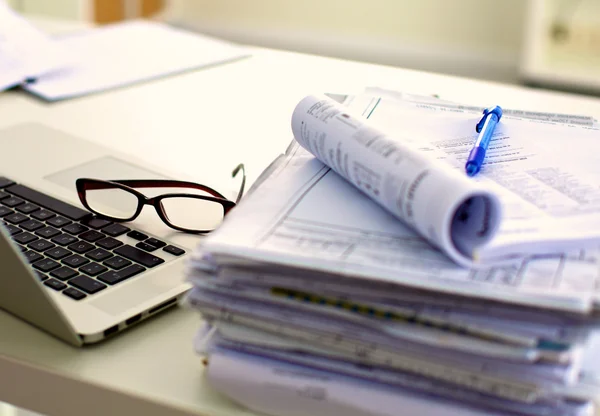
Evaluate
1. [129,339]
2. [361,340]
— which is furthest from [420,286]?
[129,339]

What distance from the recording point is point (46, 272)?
0.59 m

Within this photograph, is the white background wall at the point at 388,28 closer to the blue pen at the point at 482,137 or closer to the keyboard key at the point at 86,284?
the blue pen at the point at 482,137

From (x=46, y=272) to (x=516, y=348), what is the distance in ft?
1.14

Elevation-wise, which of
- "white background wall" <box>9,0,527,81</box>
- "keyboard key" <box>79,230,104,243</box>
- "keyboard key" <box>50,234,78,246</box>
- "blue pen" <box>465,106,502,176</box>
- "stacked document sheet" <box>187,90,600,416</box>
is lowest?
"white background wall" <box>9,0,527,81</box>

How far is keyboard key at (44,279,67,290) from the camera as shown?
1.87 ft

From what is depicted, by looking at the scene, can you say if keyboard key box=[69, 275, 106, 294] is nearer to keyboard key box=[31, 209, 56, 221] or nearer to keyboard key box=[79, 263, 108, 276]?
keyboard key box=[79, 263, 108, 276]

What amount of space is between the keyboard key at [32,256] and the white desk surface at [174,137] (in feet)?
0.18

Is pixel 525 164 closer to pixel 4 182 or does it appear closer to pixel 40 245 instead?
pixel 40 245

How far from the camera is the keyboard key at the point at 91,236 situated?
634 mm

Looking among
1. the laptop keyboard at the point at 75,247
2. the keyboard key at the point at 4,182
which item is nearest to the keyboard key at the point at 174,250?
the laptop keyboard at the point at 75,247

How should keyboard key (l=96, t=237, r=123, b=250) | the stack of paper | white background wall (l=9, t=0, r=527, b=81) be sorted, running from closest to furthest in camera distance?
keyboard key (l=96, t=237, r=123, b=250)
the stack of paper
white background wall (l=9, t=0, r=527, b=81)

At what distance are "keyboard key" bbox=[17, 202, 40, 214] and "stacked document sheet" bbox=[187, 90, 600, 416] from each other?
259 mm

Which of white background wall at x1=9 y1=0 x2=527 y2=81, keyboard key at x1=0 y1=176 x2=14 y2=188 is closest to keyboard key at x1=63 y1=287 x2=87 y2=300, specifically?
keyboard key at x1=0 y1=176 x2=14 y2=188

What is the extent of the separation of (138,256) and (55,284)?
0.07 m
